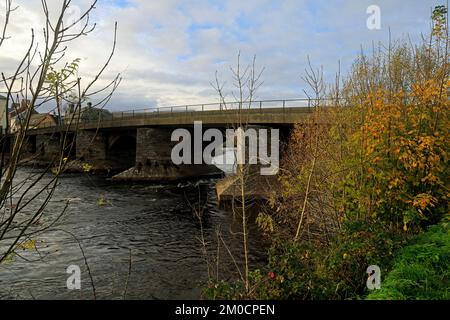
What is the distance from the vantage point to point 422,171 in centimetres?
847

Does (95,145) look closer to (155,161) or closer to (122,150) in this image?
(122,150)

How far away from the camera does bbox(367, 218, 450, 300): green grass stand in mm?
5250

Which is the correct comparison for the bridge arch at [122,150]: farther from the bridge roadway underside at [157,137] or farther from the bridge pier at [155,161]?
the bridge pier at [155,161]

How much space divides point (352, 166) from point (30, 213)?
59.9 feet

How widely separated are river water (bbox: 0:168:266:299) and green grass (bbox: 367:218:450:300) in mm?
2676

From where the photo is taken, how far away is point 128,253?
13.9 metres

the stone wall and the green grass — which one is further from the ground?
the stone wall

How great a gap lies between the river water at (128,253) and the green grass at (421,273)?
2.68 meters

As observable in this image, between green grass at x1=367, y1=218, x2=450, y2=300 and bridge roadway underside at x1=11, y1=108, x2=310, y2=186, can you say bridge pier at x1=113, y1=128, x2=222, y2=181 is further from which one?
green grass at x1=367, y1=218, x2=450, y2=300

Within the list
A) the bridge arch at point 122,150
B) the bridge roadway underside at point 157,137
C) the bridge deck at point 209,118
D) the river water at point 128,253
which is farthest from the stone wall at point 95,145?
the river water at point 128,253

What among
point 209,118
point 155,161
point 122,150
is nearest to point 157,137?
point 155,161

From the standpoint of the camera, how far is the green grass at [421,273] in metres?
5.25

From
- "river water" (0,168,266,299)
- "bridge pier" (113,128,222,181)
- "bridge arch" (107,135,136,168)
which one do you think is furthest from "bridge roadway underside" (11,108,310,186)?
"river water" (0,168,266,299)

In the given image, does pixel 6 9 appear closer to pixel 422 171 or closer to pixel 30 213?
pixel 422 171
